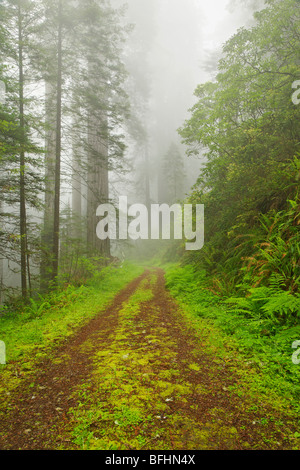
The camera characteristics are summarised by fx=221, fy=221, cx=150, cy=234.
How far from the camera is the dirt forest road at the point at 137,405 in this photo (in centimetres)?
182

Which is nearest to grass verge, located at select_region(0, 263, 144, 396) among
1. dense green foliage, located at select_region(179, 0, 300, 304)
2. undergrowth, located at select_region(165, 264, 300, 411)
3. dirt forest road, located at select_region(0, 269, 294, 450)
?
dirt forest road, located at select_region(0, 269, 294, 450)

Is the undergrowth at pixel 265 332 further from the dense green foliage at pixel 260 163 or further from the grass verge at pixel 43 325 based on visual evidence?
the grass verge at pixel 43 325

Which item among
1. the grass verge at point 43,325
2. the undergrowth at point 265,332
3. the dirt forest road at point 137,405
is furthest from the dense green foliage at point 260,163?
the grass verge at point 43,325

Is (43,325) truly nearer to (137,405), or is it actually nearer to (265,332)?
(137,405)

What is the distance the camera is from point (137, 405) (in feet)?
7.14

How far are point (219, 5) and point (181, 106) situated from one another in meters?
133

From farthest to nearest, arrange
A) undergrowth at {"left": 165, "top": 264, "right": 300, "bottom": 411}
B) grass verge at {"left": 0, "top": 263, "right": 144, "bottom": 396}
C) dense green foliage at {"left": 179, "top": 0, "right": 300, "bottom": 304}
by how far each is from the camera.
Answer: dense green foliage at {"left": 179, "top": 0, "right": 300, "bottom": 304}
grass verge at {"left": 0, "top": 263, "right": 144, "bottom": 396}
undergrowth at {"left": 165, "top": 264, "right": 300, "bottom": 411}

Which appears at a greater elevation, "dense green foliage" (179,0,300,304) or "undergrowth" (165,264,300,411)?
"dense green foliage" (179,0,300,304)

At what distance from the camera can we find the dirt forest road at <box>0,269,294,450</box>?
1.82 metres

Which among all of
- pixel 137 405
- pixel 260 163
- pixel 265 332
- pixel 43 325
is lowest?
pixel 43 325

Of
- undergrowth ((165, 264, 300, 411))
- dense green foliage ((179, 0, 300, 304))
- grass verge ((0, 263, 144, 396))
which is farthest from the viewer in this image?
dense green foliage ((179, 0, 300, 304))

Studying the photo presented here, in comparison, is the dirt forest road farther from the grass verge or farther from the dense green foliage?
the dense green foliage

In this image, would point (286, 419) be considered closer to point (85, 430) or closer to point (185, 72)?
point (85, 430)

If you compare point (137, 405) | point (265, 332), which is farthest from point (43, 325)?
point (265, 332)
